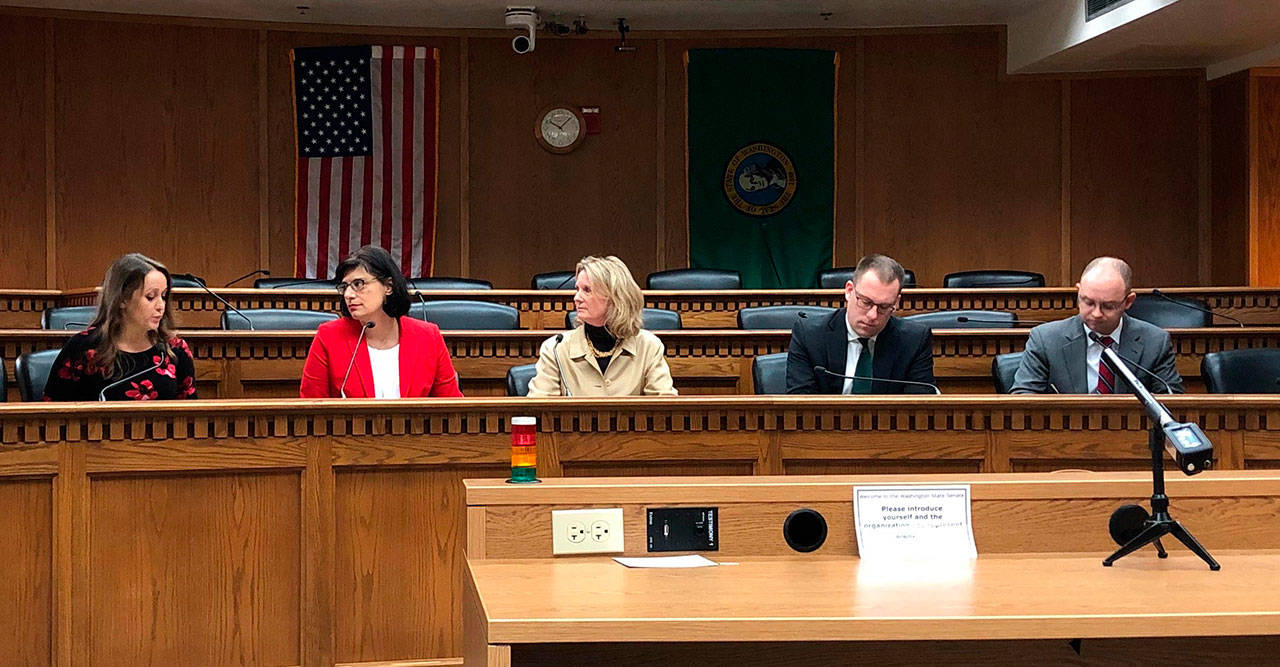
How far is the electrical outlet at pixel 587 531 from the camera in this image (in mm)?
1934

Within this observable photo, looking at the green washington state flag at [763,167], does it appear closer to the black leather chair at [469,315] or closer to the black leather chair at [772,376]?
the black leather chair at [469,315]

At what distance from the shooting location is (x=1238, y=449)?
3.14 m

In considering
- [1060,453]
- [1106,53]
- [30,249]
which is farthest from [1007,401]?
[30,249]

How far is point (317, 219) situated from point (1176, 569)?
24.6ft

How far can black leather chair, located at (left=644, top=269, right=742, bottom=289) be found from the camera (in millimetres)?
7336

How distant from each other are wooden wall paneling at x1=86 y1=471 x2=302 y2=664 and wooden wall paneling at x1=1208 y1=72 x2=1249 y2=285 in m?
7.21

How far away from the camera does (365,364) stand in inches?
150

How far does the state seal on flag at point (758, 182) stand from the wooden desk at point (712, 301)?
7.97 feet

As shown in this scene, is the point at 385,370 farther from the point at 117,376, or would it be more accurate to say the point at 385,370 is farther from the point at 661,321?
the point at 661,321

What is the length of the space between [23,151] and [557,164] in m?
3.39

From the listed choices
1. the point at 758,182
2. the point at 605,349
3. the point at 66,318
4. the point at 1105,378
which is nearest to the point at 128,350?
the point at 605,349

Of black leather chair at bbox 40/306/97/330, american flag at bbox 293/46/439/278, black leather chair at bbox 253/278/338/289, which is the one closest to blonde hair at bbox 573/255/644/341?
black leather chair at bbox 40/306/97/330

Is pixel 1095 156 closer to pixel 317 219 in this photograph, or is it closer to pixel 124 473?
pixel 317 219

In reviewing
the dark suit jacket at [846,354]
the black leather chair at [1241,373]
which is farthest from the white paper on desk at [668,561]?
the black leather chair at [1241,373]
